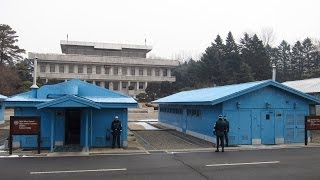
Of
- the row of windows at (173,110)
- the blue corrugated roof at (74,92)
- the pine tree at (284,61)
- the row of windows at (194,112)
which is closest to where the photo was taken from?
the blue corrugated roof at (74,92)

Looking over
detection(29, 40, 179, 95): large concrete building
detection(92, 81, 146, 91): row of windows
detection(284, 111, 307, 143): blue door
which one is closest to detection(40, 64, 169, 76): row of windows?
detection(29, 40, 179, 95): large concrete building

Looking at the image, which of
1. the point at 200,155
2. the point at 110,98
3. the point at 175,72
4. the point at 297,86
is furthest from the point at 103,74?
the point at 200,155

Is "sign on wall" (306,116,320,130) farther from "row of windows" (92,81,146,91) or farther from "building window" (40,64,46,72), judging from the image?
"building window" (40,64,46,72)

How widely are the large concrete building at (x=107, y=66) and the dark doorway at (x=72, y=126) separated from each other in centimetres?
5785

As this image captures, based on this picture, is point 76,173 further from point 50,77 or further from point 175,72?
point 175,72

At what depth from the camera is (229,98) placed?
2231cm

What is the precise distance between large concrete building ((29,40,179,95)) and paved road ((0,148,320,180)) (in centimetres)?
6342

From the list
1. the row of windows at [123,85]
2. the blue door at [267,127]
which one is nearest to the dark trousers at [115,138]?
the blue door at [267,127]

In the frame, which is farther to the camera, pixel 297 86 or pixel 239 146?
pixel 297 86

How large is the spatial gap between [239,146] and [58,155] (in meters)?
9.70

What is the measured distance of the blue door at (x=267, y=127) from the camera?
76.2ft

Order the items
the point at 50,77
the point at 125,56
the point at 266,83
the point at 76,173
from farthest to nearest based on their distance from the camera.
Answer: the point at 125,56 < the point at 50,77 < the point at 266,83 < the point at 76,173

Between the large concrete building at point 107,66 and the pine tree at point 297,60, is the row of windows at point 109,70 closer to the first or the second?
the large concrete building at point 107,66

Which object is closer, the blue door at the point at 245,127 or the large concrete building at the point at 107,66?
the blue door at the point at 245,127
